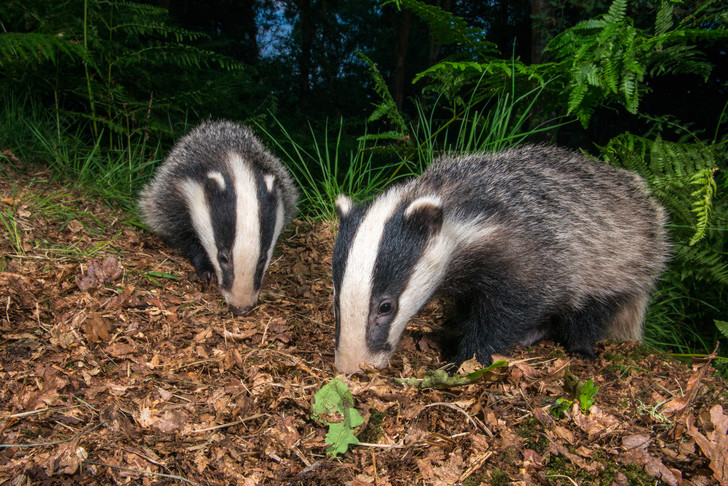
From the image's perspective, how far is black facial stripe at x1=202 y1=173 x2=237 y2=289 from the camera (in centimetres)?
365

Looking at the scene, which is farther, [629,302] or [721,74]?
[721,74]

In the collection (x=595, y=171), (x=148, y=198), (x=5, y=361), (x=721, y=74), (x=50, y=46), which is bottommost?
(x=5, y=361)

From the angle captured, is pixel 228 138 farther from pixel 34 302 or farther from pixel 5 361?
pixel 5 361

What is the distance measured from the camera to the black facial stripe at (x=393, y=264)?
2.54 metres

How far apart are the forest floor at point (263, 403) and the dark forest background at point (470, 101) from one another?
3.18ft

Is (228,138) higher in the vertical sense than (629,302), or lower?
higher

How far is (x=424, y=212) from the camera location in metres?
2.62

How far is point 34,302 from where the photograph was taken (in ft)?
9.64

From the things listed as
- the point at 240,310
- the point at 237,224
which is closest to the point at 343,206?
the point at 237,224

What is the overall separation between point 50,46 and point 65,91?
1.32 metres

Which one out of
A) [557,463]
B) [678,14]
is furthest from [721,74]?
[557,463]

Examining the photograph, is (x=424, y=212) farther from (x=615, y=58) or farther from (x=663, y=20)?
(x=663, y=20)

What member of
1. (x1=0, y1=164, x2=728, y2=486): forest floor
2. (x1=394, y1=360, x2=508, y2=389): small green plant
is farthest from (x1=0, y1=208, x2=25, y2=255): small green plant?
(x1=394, y1=360, x2=508, y2=389): small green plant

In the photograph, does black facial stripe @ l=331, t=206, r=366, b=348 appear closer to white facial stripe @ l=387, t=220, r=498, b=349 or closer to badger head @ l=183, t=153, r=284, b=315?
white facial stripe @ l=387, t=220, r=498, b=349
